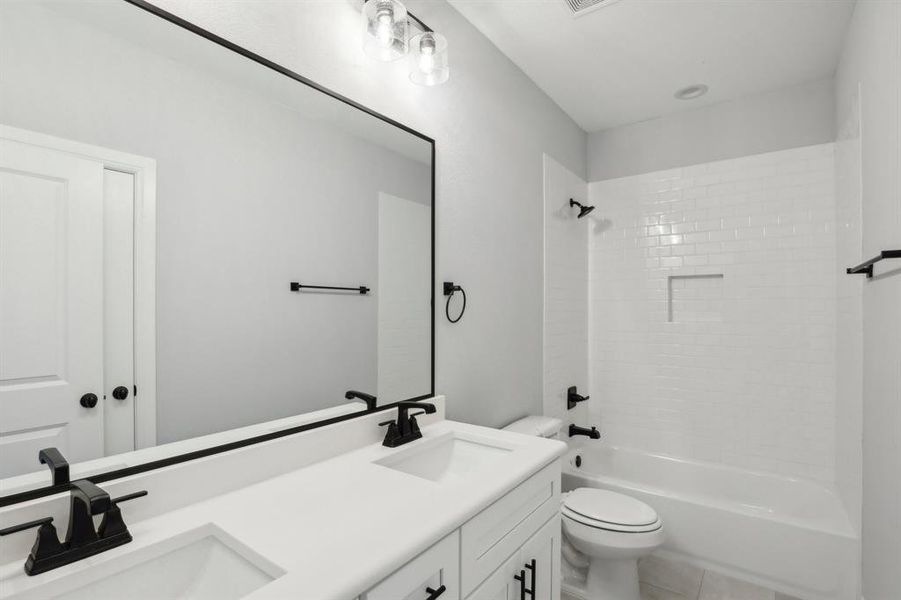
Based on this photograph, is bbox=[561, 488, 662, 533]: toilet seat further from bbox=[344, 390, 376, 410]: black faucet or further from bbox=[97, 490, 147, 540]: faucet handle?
bbox=[97, 490, 147, 540]: faucet handle

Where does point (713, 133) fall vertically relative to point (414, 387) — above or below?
above

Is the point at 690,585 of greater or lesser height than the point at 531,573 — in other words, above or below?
below

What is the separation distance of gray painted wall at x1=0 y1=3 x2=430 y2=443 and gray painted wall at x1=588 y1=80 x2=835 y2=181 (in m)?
2.35

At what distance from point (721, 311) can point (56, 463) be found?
10.5ft

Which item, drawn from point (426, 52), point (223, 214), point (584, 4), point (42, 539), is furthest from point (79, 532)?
point (584, 4)

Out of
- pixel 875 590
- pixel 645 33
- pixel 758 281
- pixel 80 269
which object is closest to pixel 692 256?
pixel 758 281

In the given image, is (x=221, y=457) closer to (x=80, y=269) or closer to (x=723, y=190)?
(x=80, y=269)

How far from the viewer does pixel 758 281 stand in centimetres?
271

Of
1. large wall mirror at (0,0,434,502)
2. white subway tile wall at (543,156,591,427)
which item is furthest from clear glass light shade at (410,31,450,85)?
white subway tile wall at (543,156,591,427)

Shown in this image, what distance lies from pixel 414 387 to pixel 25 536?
43.0 inches

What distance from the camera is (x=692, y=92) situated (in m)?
2.71

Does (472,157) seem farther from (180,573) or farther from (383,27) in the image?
(180,573)

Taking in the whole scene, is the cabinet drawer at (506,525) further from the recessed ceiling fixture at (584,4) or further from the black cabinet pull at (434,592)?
the recessed ceiling fixture at (584,4)

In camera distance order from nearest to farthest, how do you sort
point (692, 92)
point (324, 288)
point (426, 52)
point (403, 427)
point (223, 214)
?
Answer: point (223, 214) < point (324, 288) < point (403, 427) < point (426, 52) < point (692, 92)
